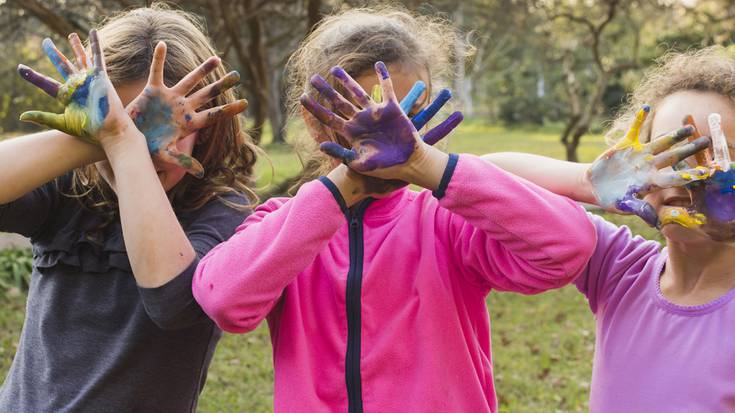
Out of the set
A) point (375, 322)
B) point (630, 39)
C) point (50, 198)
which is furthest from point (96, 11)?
point (630, 39)

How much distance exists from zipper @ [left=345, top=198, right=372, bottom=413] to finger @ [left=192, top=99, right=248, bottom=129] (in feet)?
1.19

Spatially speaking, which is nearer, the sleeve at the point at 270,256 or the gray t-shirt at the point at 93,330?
the sleeve at the point at 270,256

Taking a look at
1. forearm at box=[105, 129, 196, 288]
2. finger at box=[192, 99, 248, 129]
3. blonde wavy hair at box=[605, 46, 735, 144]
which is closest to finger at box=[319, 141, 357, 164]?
finger at box=[192, 99, 248, 129]

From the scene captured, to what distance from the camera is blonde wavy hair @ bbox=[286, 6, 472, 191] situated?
1679 millimetres

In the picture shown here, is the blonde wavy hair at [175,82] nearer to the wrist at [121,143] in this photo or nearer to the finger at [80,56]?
the finger at [80,56]

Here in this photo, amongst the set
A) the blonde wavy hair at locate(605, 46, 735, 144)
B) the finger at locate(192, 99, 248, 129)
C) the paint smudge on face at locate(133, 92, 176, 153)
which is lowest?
the paint smudge on face at locate(133, 92, 176, 153)

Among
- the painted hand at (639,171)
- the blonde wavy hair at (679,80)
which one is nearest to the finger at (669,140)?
the painted hand at (639,171)

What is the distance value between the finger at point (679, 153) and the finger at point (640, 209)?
0.08 meters

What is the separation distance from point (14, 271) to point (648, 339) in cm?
643

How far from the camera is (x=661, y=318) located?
171 cm

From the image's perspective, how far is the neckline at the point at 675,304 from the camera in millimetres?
1644

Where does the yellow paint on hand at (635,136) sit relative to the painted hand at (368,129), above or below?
above

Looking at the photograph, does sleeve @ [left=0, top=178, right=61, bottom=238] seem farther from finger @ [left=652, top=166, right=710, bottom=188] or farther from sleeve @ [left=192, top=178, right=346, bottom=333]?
finger @ [left=652, top=166, right=710, bottom=188]

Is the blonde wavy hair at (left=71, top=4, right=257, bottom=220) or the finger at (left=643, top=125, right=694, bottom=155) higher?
the finger at (left=643, top=125, right=694, bottom=155)
